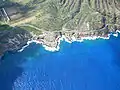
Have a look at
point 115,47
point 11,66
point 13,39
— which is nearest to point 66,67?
point 11,66

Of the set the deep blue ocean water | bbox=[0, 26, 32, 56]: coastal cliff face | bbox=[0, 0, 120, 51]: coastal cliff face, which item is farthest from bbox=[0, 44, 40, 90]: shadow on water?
bbox=[0, 0, 120, 51]: coastal cliff face

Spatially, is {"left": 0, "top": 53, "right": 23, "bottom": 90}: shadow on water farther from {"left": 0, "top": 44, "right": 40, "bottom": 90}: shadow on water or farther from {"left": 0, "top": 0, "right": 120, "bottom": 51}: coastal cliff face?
{"left": 0, "top": 0, "right": 120, "bottom": 51}: coastal cliff face

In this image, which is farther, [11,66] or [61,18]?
[61,18]

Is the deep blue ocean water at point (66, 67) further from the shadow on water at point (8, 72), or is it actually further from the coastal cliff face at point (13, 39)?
the coastal cliff face at point (13, 39)

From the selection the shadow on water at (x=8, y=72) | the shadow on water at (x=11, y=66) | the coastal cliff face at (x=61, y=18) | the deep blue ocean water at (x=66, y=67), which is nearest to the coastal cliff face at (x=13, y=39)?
the coastal cliff face at (x=61, y=18)

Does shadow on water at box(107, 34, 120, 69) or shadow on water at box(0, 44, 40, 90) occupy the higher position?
shadow on water at box(0, 44, 40, 90)

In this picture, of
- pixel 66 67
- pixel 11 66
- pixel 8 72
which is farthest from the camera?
pixel 11 66

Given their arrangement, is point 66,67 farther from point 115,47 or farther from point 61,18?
point 61,18

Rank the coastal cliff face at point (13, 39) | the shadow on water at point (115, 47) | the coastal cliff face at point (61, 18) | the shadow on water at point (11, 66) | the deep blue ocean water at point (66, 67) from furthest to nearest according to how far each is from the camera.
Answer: the coastal cliff face at point (61, 18)
the coastal cliff face at point (13, 39)
the shadow on water at point (115, 47)
the shadow on water at point (11, 66)
the deep blue ocean water at point (66, 67)
